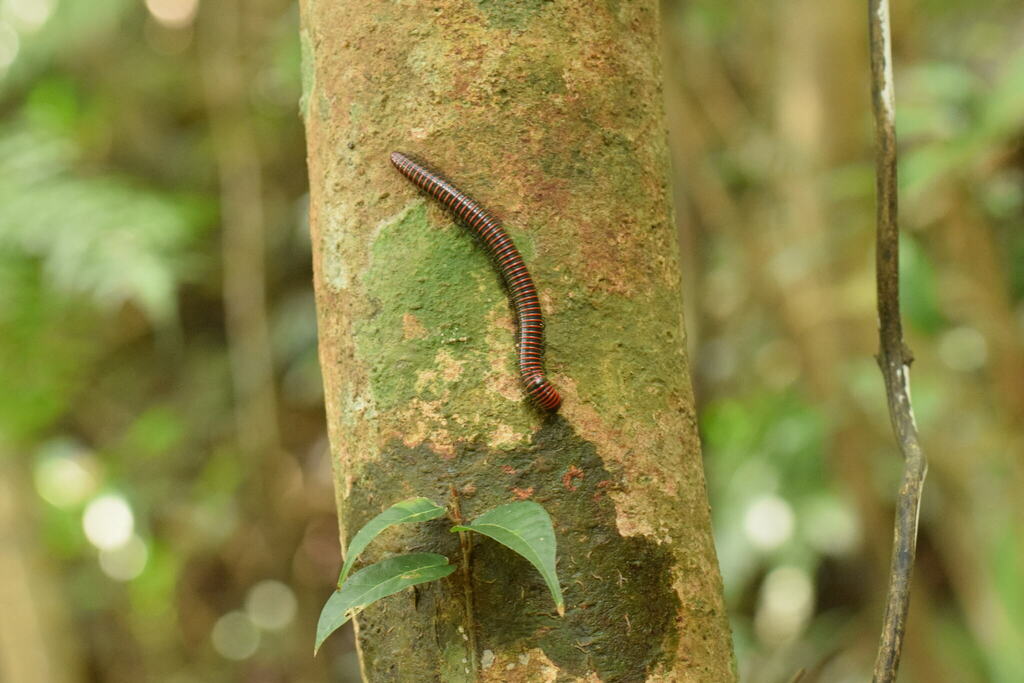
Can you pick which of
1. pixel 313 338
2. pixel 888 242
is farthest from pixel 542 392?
pixel 313 338

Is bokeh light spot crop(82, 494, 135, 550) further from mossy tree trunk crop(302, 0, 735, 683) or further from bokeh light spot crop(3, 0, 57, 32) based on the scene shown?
mossy tree trunk crop(302, 0, 735, 683)

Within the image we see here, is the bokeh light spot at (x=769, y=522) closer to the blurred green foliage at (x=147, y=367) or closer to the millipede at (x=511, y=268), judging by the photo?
the blurred green foliage at (x=147, y=367)

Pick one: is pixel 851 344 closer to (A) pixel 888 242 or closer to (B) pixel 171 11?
(A) pixel 888 242

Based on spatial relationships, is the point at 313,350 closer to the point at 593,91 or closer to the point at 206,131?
the point at 206,131

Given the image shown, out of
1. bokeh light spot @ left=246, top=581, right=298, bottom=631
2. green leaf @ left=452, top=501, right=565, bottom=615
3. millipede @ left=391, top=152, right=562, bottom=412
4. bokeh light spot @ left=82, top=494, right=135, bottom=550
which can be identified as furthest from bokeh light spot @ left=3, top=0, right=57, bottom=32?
green leaf @ left=452, top=501, right=565, bottom=615

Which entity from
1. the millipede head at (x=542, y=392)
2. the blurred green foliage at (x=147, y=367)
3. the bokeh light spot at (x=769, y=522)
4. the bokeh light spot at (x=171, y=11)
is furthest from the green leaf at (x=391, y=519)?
the bokeh light spot at (x=171, y=11)

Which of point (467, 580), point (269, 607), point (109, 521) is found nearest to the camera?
point (467, 580)
